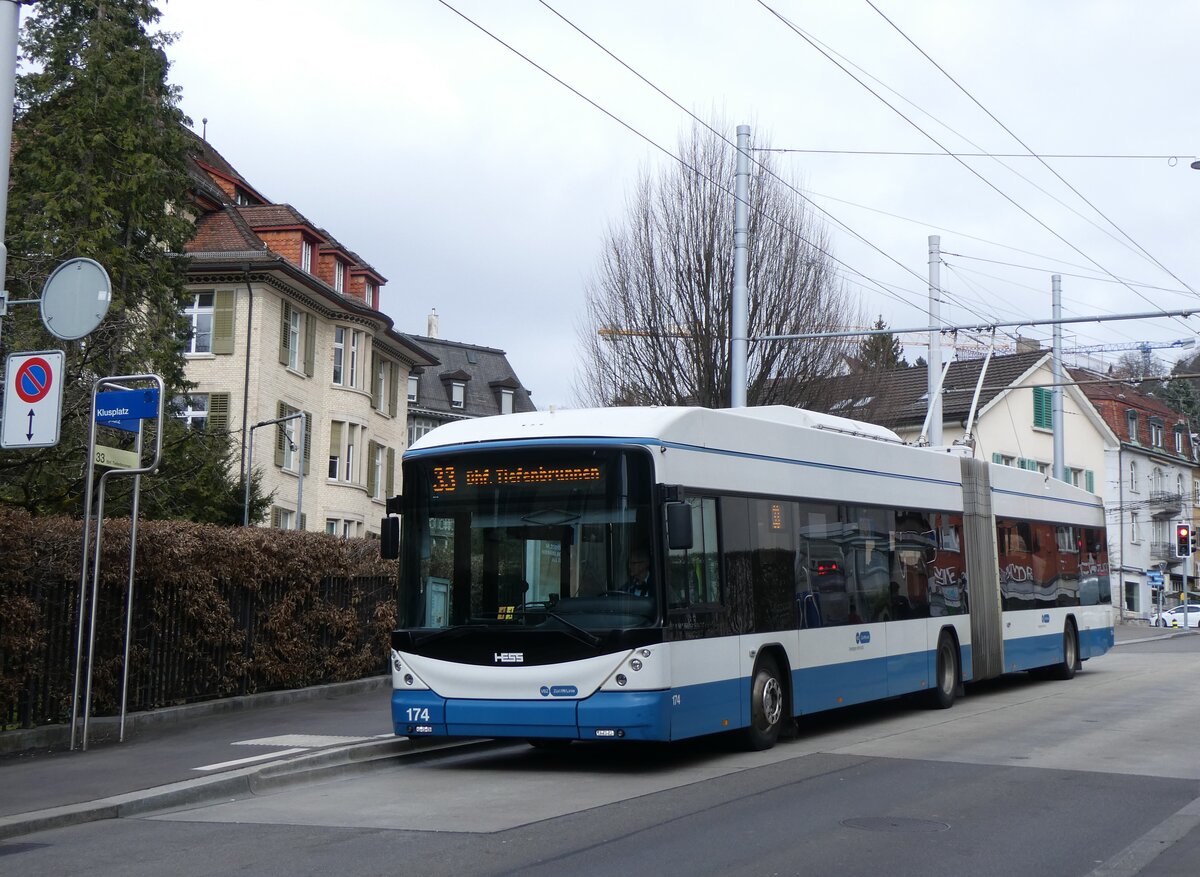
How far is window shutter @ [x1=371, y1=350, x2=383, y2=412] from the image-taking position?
53.6 meters

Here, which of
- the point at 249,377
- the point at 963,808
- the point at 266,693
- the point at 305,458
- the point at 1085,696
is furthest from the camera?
the point at 305,458

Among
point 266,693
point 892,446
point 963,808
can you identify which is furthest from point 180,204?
point 963,808

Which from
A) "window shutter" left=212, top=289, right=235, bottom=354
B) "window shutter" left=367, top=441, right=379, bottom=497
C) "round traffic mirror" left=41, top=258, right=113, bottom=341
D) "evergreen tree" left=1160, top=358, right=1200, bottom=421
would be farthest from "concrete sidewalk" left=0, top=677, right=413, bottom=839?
"evergreen tree" left=1160, top=358, right=1200, bottom=421

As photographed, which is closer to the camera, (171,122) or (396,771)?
(396,771)

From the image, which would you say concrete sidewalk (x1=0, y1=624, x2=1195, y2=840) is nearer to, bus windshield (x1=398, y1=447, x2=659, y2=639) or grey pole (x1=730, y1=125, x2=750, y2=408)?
bus windshield (x1=398, y1=447, x2=659, y2=639)

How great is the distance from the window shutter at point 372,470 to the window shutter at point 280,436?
6.51m

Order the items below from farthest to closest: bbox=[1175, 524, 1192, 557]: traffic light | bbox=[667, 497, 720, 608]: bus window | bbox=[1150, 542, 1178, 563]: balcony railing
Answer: bbox=[1150, 542, 1178, 563]: balcony railing, bbox=[1175, 524, 1192, 557]: traffic light, bbox=[667, 497, 720, 608]: bus window

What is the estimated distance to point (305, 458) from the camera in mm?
47312

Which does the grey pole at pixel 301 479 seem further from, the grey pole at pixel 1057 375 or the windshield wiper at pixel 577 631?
the windshield wiper at pixel 577 631

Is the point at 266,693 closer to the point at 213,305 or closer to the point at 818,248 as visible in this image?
the point at 818,248

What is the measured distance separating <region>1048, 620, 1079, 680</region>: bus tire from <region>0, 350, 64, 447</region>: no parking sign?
54.9ft

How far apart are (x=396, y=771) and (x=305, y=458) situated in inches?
1399

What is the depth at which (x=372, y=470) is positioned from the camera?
5219cm

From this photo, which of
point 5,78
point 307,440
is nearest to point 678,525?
point 5,78
